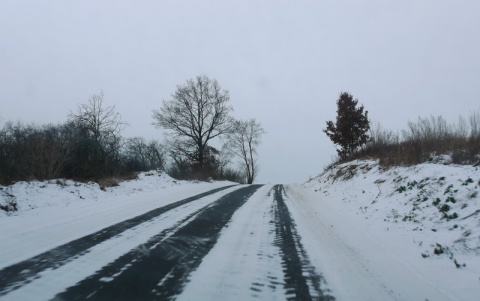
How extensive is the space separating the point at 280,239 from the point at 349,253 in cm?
122

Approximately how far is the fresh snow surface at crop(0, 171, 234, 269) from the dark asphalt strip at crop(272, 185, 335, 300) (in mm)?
3486

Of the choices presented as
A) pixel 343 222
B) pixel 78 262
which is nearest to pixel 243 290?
pixel 78 262

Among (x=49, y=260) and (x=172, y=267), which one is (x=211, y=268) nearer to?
(x=172, y=267)

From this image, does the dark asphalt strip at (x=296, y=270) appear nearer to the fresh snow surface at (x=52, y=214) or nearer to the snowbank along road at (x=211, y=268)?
the snowbank along road at (x=211, y=268)

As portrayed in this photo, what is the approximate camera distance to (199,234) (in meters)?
6.23

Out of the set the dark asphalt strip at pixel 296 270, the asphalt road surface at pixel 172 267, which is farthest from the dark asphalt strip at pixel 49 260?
the dark asphalt strip at pixel 296 270

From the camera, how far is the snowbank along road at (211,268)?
3.55 m

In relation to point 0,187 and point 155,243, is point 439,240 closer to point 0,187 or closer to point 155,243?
point 155,243

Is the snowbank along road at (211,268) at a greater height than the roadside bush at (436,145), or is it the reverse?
the roadside bush at (436,145)

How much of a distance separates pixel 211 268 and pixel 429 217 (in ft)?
16.5

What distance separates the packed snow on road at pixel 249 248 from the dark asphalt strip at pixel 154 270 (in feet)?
0.05

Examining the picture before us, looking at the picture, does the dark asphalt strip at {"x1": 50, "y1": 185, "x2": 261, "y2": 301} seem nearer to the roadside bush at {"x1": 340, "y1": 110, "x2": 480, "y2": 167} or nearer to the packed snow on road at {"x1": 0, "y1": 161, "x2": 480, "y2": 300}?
the packed snow on road at {"x1": 0, "y1": 161, "x2": 480, "y2": 300}

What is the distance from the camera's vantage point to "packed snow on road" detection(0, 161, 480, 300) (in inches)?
145

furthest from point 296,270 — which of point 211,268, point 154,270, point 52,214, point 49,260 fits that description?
point 52,214
